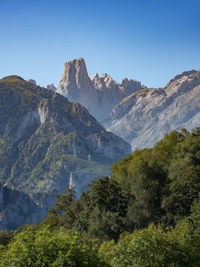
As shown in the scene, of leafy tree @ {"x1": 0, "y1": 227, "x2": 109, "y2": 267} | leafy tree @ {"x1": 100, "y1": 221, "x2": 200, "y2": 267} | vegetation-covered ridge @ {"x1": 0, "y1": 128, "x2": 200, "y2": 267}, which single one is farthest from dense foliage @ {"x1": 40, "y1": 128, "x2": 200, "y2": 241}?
leafy tree @ {"x1": 0, "y1": 227, "x2": 109, "y2": 267}

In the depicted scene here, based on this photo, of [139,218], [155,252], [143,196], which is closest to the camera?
[155,252]

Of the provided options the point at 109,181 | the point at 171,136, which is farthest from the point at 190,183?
the point at 171,136

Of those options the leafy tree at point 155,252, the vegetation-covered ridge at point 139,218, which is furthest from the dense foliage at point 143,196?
the leafy tree at point 155,252

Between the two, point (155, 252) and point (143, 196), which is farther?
point (143, 196)

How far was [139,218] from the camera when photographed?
3408 inches

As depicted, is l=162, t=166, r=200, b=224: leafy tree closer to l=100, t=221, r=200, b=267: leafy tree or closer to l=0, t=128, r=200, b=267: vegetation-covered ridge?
l=0, t=128, r=200, b=267: vegetation-covered ridge

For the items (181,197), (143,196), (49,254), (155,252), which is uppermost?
(49,254)

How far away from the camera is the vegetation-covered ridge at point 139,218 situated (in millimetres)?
38647

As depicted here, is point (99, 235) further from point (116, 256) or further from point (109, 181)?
point (116, 256)

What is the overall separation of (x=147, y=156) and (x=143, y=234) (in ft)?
208

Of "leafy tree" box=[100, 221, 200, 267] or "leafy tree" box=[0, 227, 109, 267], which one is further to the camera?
"leafy tree" box=[100, 221, 200, 267]

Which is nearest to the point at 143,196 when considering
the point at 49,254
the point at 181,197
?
the point at 181,197

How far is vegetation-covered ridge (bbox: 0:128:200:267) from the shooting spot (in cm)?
3865

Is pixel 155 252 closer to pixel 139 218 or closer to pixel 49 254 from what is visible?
pixel 49 254
